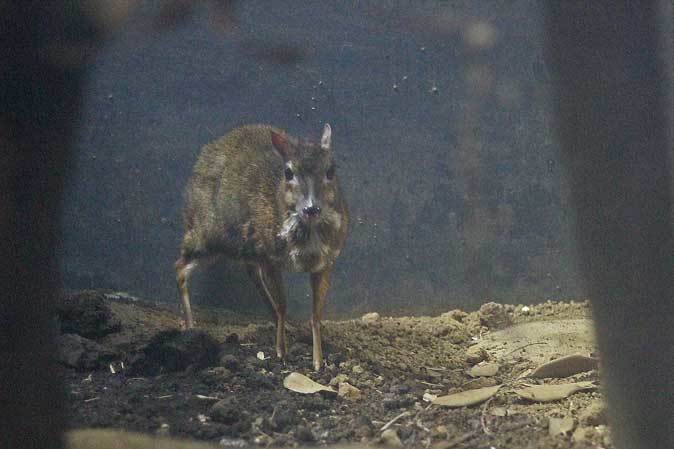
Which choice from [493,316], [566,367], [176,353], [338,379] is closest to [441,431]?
[338,379]

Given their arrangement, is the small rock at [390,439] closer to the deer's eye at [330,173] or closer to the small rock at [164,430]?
the small rock at [164,430]

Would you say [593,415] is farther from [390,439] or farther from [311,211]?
[311,211]

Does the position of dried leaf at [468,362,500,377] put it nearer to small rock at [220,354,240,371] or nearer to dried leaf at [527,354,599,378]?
dried leaf at [527,354,599,378]

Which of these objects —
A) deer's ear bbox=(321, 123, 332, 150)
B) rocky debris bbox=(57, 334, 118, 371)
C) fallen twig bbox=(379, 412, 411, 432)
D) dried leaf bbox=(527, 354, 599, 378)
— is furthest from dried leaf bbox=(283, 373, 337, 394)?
deer's ear bbox=(321, 123, 332, 150)

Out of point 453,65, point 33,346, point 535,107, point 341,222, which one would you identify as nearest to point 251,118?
A: point 341,222

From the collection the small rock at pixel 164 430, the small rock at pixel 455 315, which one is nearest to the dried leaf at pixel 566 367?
the small rock at pixel 455 315

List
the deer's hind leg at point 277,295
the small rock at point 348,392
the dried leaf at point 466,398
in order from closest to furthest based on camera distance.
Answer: the dried leaf at point 466,398
the small rock at point 348,392
the deer's hind leg at point 277,295
